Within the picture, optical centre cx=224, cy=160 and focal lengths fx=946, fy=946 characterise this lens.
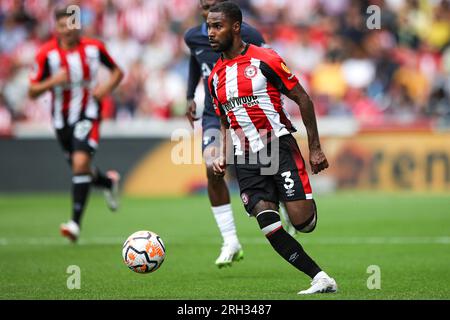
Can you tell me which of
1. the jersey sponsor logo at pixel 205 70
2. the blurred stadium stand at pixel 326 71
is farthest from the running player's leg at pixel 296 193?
the blurred stadium stand at pixel 326 71

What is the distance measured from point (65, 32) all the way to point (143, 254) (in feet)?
15.8

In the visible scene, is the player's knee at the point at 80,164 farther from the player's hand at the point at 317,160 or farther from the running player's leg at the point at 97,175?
the player's hand at the point at 317,160

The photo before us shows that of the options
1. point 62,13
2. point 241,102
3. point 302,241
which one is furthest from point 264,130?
point 62,13

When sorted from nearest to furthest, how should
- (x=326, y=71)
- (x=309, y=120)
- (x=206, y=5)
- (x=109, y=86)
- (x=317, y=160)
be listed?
(x=317, y=160) < (x=309, y=120) < (x=206, y=5) < (x=109, y=86) < (x=326, y=71)

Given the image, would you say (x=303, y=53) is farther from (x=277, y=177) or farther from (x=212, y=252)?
(x=277, y=177)

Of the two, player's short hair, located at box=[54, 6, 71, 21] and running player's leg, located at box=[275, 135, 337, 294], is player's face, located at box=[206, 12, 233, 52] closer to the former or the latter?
running player's leg, located at box=[275, 135, 337, 294]

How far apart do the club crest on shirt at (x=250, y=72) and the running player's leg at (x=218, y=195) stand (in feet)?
6.52

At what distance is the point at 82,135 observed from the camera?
40.3 feet

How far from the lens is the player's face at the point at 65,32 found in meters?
11.9

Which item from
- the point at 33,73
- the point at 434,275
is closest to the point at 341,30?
the point at 33,73

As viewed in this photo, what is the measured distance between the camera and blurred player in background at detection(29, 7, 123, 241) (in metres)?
12.2

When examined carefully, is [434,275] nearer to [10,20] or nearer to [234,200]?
[234,200]

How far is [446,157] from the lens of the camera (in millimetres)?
18969
